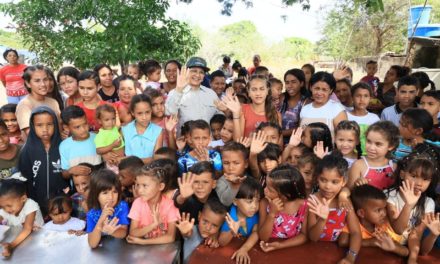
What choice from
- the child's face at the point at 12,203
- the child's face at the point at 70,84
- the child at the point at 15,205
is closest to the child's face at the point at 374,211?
the child at the point at 15,205

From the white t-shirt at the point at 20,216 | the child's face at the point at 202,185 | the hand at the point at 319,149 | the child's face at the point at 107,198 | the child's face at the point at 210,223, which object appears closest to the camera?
the child's face at the point at 210,223

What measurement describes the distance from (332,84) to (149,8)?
270 cm

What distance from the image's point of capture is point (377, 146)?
2602mm

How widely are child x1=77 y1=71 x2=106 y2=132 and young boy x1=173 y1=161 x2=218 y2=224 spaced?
1418 mm

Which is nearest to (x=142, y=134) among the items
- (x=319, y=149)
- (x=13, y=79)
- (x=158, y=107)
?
(x=158, y=107)

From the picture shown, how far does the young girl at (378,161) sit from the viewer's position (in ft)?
8.39

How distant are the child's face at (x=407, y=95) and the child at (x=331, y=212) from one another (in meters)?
1.90

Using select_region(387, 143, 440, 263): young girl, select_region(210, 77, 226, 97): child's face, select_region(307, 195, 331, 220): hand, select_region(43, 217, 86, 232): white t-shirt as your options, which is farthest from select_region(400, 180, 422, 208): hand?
select_region(210, 77, 226, 97): child's face

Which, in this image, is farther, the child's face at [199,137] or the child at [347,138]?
the child's face at [199,137]

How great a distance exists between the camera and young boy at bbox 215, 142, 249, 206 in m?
2.63

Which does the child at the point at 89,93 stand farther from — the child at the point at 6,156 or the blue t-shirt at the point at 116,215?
the blue t-shirt at the point at 116,215

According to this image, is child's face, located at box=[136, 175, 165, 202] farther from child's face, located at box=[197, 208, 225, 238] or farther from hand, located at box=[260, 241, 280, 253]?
hand, located at box=[260, 241, 280, 253]

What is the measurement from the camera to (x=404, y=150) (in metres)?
2.97

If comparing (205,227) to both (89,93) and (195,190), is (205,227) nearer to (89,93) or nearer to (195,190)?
(195,190)
